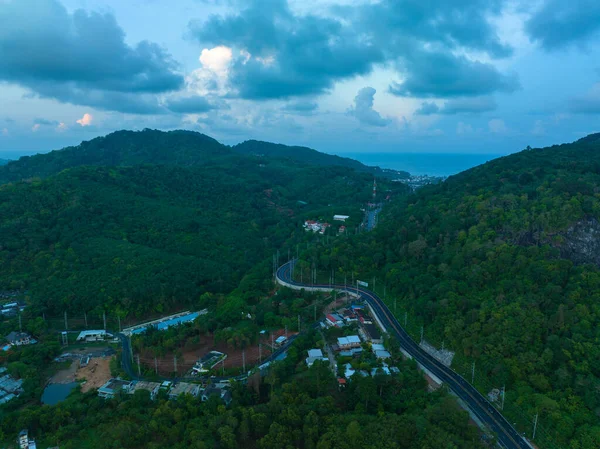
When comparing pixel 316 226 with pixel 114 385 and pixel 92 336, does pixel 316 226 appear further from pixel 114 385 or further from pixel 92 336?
pixel 114 385

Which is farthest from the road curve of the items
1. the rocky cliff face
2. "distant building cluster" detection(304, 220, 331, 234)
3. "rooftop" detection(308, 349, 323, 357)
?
"distant building cluster" detection(304, 220, 331, 234)

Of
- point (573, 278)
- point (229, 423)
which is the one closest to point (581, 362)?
point (573, 278)

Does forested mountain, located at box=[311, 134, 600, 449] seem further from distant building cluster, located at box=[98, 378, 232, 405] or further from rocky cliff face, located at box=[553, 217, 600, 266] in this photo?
distant building cluster, located at box=[98, 378, 232, 405]

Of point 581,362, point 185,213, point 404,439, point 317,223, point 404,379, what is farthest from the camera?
point 317,223

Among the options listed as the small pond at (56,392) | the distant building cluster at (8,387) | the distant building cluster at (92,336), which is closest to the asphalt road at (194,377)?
the distant building cluster at (92,336)

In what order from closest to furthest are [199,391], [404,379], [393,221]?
[404,379] < [199,391] < [393,221]

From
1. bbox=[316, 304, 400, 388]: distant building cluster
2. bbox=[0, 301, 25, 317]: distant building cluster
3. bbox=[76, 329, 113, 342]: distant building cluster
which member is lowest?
bbox=[76, 329, 113, 342]: distant building cluster

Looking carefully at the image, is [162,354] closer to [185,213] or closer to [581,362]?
[581,362]
